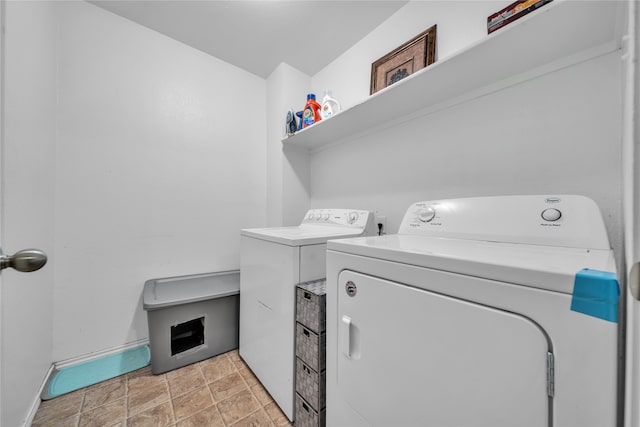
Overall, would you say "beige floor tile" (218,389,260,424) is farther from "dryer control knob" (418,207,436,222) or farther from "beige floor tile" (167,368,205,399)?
"dryer control knob" (418,207,436,222)

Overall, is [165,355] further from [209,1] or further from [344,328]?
[209,1]

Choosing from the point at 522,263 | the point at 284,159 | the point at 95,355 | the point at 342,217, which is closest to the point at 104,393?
the point at 95,355

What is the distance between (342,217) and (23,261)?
1395mm

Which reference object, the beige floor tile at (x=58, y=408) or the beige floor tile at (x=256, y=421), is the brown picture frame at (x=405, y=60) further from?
the beige floor tile at (x=58, y=408)

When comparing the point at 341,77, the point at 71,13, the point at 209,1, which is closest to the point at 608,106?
the point at 341,77

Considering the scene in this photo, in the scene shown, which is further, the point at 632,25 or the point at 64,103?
the point at 64,103

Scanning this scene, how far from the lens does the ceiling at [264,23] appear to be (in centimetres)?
151

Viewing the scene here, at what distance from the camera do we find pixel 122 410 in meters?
1.19

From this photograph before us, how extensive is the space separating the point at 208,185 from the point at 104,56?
1.07m

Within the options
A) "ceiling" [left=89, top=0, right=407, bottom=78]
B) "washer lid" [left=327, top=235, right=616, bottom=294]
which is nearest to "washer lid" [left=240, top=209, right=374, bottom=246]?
"washer lid" [left=327, top=235, right=616, bottom=294]

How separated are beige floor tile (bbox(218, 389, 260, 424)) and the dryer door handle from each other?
0.82m

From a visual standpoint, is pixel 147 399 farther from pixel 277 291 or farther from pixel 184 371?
pixel 277 291

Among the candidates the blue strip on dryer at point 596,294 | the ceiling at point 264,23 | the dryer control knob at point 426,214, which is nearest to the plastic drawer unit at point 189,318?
the dryer control knob at point 426,214

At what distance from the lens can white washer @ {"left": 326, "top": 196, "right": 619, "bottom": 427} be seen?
413 millimetres
